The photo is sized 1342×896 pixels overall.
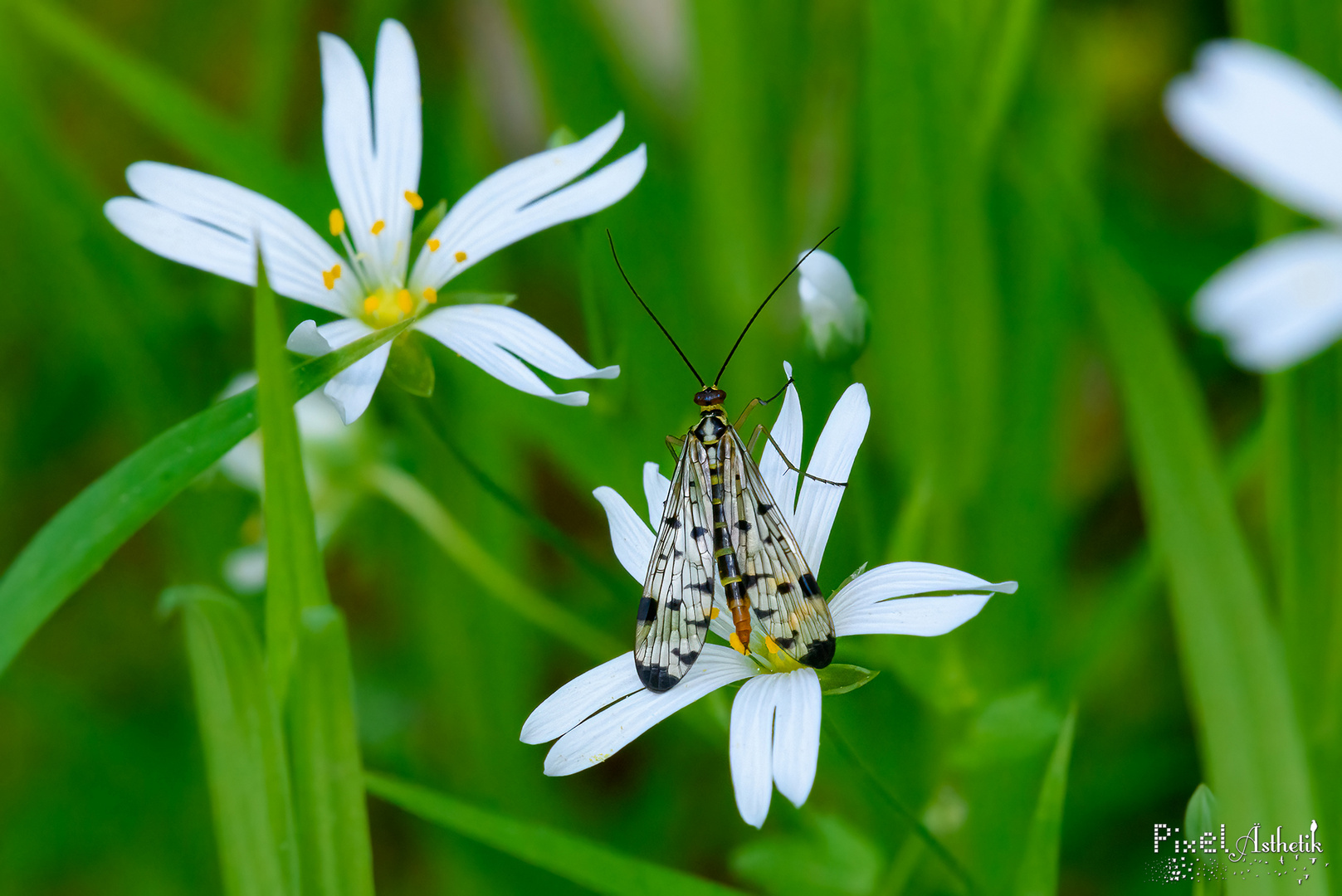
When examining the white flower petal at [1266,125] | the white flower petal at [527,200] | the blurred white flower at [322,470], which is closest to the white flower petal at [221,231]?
the white flower petal at [527,200]

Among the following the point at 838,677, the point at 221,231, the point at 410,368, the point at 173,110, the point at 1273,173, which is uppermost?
the point at 173,110

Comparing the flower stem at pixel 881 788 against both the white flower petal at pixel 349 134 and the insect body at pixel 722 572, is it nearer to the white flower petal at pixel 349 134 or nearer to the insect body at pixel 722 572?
the insect body at pixel 722 572

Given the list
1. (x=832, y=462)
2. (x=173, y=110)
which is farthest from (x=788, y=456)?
(x=173, y=110)

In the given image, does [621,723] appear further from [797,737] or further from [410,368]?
[410,368]

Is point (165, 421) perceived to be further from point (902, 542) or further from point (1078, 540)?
point (1078, 540)

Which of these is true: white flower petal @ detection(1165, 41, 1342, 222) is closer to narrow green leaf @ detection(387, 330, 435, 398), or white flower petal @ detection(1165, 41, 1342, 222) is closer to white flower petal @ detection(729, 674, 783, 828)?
white flower petal @ detection(729, 674, 783, 828)

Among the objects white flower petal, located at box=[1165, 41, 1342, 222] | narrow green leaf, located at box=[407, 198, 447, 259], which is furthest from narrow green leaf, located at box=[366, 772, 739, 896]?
white flower petal, located at box=[1165, 41, 1342, 222]
